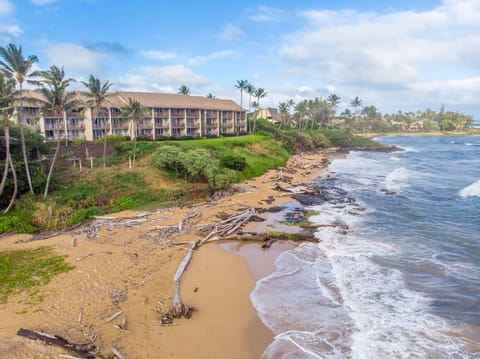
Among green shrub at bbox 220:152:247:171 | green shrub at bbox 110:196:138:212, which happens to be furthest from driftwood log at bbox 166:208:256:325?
green shrub at bbox 220:152:247:171

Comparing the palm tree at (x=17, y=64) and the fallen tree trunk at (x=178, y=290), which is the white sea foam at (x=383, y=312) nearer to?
the fallen tree trunk at (x=178, y=290)

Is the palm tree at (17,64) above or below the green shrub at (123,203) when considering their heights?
above

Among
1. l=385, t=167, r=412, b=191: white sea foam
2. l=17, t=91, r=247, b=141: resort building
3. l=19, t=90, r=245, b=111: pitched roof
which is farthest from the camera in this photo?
l=19, t=90, r=245, b=111: pitched roof

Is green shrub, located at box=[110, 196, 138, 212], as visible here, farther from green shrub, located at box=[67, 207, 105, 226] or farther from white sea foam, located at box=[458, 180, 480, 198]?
white sea foam, located at box=[458, 180, 480, 198]

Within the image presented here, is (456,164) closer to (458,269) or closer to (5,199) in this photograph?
(458,269)

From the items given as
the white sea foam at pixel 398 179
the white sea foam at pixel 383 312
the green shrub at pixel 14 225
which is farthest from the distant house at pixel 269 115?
the white sea foam at pixel 383 312

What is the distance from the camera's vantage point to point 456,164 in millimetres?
66250

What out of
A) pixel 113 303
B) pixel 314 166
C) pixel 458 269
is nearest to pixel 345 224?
pixel 458 269

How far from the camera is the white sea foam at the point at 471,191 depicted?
37.4 meters

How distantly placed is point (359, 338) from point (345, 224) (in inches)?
576

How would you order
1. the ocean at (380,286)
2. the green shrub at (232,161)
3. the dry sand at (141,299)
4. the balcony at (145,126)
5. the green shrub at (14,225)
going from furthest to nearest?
the balcony at (145,126) → the green shrub at (232,161) → the green shrub at (14,225) → the ocean at (380,286) → the dry sand at (141,299)

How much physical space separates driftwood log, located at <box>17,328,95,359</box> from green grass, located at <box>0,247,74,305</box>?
2.36 meters

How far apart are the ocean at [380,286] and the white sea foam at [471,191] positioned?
6.25m

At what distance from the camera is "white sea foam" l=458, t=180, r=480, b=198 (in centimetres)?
3744
